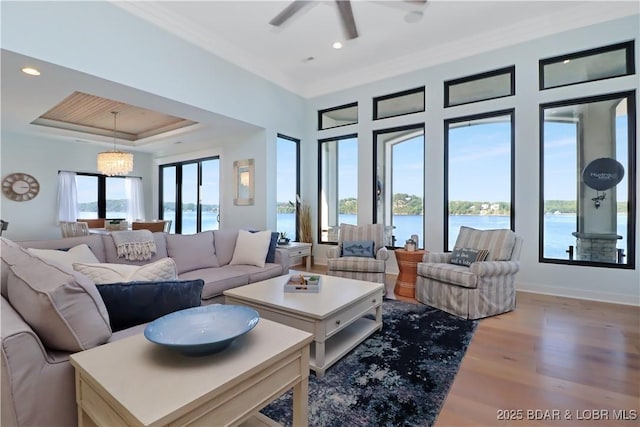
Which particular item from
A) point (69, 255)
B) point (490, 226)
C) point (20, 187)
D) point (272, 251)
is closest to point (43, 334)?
point (69, 255)

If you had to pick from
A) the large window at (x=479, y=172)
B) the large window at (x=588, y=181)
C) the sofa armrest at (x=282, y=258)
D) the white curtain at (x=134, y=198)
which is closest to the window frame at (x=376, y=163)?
the large window at (x=479, y=172)

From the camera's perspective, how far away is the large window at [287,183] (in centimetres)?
556

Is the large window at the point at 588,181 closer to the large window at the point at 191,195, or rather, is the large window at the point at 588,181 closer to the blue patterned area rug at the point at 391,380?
the blue patterned area rug at the point at 391,380

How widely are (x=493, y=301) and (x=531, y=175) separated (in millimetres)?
1944

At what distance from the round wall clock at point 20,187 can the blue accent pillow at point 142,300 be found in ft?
21.7

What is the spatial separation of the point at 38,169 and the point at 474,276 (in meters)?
7.99

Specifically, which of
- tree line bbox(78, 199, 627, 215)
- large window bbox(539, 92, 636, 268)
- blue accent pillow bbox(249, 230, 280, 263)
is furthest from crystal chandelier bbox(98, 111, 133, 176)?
large window bbox(539, 92, 636, 268)

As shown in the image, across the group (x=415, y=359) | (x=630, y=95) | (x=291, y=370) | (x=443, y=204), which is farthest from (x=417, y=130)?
(x=291, y=370)

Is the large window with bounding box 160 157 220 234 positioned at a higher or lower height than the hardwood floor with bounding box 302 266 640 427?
higher

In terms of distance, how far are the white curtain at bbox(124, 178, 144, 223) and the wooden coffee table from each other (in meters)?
7.41

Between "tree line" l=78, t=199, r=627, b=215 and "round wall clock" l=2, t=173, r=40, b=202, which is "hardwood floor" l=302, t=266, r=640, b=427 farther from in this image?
"round wall clock" l=2, t=173, r=40, b=202

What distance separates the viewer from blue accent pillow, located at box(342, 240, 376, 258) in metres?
4.18

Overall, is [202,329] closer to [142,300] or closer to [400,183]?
[142,300]

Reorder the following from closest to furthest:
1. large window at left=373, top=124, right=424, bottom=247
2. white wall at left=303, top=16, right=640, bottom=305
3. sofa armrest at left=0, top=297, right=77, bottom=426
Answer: sofa armrest at left=0, top=297, right=77, bottom=426
white wall at left=303, top=16, right=640, bottom=305
large window at left=373, top=124, right=424, bottom=247
